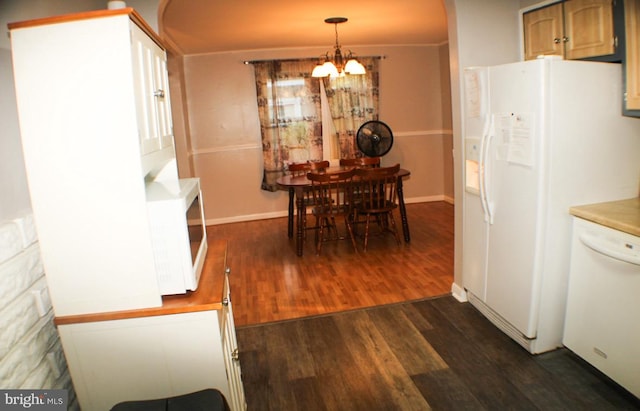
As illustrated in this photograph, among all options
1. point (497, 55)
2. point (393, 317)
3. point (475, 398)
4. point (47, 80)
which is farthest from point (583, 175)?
point (47, 80)

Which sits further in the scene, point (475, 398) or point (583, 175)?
point (583, 175)

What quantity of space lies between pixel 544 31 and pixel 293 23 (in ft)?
7.99

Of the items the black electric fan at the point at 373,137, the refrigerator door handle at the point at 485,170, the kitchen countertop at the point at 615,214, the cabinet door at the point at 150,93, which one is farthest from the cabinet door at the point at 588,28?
the black electric fan at the point at 373,137

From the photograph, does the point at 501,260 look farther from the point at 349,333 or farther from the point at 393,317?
the point at 349,333

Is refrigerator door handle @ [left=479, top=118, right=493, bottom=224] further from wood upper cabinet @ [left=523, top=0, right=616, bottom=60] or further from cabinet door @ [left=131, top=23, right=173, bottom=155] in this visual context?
cabinet door @ [left=131, top=23, right=173, bottom=155]

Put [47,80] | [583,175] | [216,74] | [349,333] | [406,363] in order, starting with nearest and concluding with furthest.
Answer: [47,80] < [583,175] < [406,363] < [349,333] < [216,74]

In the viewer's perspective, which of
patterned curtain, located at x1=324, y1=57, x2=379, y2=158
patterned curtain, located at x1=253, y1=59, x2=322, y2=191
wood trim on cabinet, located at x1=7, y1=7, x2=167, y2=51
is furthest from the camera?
patterned curtain, located at x1=324, y1=57, x2=379, y2=158

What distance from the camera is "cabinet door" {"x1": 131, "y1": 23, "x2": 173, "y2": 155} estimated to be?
149cm

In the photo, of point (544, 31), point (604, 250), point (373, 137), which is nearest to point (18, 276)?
point (604, 250)

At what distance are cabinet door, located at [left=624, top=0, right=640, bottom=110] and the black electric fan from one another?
Answer: 3247mm

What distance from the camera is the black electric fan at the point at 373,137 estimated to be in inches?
211

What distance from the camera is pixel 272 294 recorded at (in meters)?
3.55

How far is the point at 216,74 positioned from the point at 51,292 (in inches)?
187

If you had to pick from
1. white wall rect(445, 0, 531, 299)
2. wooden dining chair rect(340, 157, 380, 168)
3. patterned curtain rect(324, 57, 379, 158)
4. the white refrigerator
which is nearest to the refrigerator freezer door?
the white refrigerator
